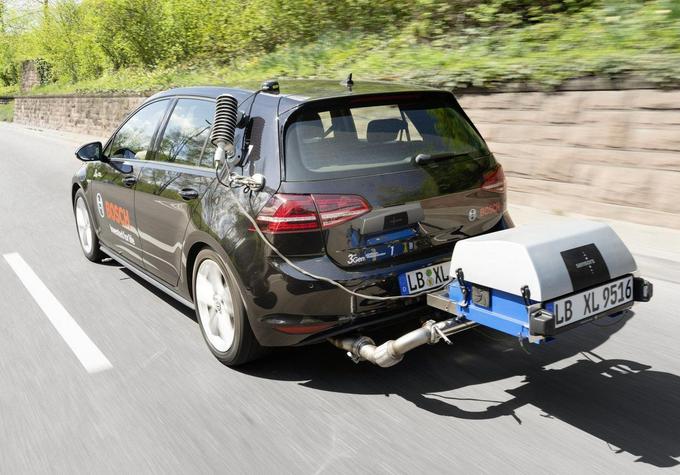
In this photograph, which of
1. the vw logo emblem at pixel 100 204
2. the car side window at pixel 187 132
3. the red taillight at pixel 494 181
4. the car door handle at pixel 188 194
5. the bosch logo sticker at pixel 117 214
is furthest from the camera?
the vw logo emblem at pixel 100 204

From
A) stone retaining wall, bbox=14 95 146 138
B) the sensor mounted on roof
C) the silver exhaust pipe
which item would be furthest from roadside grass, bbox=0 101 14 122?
the silver exhaust pipe

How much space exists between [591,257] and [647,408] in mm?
857

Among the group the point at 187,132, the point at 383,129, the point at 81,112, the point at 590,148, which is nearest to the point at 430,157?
the point at 383,129

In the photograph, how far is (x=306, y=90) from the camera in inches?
167

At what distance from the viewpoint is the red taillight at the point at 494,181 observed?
4.30m

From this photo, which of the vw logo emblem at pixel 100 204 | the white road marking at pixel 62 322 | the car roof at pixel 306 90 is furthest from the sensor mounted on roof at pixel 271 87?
the vw logo emblem at pixel 100 204

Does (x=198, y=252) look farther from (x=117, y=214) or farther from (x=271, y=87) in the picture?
(x=117, y=214)

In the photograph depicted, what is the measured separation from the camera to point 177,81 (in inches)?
859

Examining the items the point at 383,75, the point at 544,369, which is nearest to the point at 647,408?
the point at 544,369

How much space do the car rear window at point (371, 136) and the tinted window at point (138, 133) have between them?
173 cm

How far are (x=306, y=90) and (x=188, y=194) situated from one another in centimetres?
100

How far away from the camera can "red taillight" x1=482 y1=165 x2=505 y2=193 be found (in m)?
4.30

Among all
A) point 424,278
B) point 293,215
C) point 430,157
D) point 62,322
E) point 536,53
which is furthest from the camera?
point 536,53

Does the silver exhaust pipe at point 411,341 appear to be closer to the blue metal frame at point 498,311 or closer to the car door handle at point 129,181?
the blue metal frame at point 498,311
